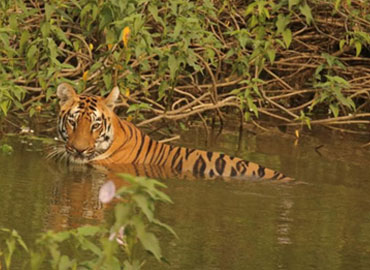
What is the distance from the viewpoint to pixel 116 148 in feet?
28.9

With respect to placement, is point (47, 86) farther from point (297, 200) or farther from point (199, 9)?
point (297, 200)

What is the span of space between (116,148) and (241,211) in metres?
1.88

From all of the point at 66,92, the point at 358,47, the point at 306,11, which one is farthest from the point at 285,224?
the point at 358,47

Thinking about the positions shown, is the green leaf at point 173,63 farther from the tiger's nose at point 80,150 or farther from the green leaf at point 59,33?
the tiger's nose at point 80,150

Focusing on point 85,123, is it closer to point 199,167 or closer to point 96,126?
point 96,126

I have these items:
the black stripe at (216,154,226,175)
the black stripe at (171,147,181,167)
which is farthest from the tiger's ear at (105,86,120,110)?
the black stripe at (216,154,226,175)

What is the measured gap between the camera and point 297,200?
7.65m

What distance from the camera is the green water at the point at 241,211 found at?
5.95 meters

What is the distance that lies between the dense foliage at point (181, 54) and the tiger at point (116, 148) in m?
0.37

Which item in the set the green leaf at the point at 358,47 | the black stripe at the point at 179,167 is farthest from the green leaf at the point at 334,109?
the black stripe at the point at 179,167

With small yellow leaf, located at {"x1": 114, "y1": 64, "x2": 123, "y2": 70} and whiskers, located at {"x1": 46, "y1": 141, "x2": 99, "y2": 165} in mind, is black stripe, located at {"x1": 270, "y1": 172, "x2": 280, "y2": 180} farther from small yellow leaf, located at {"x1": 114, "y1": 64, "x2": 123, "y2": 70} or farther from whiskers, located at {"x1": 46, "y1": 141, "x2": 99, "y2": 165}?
small yellow leaf, located at {"x1": 114, "y1": 64, "x2": 123, "y2": 70}

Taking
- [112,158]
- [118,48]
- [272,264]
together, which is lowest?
[272,264]

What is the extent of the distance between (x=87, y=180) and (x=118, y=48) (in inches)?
78.0

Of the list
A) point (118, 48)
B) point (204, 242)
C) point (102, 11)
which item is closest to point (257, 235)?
point (204, 242)
